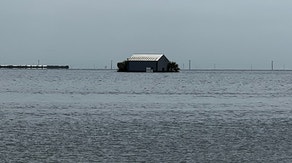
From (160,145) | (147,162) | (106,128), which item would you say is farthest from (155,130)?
(147,162)

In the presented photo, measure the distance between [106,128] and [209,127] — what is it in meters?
5.31

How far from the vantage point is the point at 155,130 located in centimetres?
3009

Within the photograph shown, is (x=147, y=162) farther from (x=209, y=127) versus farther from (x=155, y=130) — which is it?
(x=209, y=127)

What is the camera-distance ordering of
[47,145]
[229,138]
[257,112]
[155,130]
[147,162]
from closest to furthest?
[147,162], [47,145], [229,138], [155,130], [257,112]

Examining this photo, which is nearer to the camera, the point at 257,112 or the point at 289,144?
the point at 289,144

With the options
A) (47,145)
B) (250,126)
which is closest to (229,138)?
(250,126)

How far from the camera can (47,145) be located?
2458cm

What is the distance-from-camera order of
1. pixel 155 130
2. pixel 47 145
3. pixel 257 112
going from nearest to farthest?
1. pixel 47 145
2. pixel 155 130
3. pixel 257 112

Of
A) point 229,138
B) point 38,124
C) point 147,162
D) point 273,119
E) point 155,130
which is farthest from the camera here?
point 273,119

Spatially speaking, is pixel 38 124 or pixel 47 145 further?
pixel 38 124

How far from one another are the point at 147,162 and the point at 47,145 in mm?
5273

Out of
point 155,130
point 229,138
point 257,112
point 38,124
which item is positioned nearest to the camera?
point 229,138

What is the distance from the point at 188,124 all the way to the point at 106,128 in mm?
4918

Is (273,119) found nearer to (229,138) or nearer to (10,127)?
(229,138)
